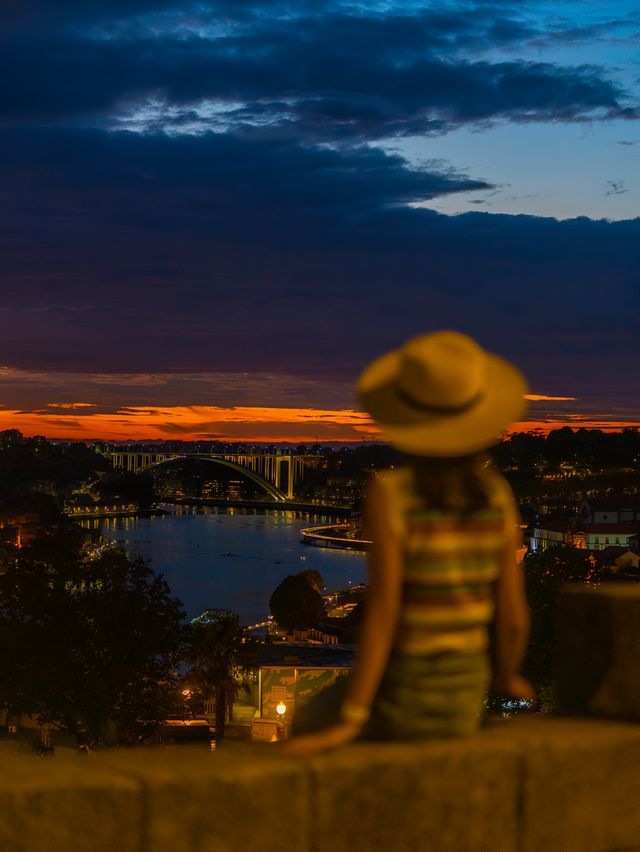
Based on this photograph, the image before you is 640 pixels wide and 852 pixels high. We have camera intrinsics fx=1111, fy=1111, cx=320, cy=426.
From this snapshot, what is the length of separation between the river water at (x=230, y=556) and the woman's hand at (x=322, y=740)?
2201 cm

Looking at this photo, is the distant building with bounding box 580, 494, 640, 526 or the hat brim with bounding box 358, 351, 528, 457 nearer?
the hat brim with bounding box 358, 351, 528, 457

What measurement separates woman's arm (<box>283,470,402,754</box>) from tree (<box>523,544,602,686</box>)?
8813 mm

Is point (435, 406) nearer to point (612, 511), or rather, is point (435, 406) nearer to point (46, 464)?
point (612, 511)

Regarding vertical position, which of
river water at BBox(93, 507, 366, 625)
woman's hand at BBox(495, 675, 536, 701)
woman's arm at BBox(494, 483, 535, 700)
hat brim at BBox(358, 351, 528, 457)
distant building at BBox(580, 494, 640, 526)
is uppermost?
hat brim at BBox(358, 351, 528, 457)

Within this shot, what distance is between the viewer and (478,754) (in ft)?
6.11

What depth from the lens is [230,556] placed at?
182ft

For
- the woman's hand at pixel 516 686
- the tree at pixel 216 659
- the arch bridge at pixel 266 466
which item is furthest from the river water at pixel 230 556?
the woman's hand at pixel 516 686

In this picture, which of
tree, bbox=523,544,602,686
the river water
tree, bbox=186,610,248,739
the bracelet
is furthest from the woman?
the river water

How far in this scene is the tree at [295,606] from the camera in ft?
97.1

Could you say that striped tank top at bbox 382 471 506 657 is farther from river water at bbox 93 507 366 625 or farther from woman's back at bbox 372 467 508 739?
river water at bbox 93 507 366 625

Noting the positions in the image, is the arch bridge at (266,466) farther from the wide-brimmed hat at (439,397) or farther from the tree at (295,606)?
the wide-brimmed hat at (439,397)

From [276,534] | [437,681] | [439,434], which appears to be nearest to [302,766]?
[437,681]

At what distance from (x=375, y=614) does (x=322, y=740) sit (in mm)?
224

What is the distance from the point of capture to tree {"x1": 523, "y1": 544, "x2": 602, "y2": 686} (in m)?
14.8
